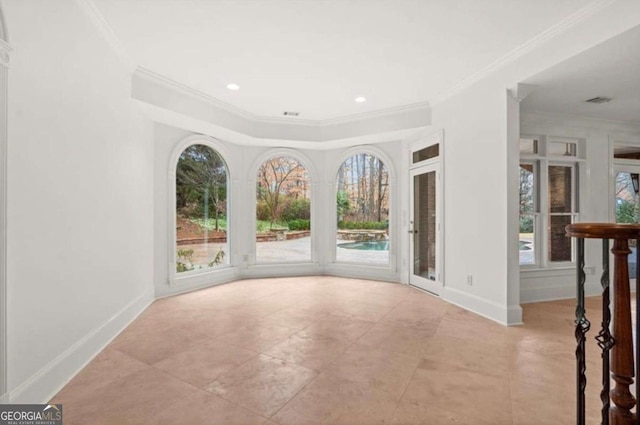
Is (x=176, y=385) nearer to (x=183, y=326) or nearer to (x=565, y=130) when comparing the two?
(x=183, y=326)

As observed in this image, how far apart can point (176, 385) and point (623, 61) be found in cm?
472

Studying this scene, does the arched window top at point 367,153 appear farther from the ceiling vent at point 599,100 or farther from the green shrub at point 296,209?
the ceiling vent at point 599,100

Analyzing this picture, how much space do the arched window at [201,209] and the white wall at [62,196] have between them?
1615 millimetres

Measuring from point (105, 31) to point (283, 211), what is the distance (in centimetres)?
407

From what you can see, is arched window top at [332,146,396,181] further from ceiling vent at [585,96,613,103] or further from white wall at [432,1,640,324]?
ceiling vent at [585,96,613,103]

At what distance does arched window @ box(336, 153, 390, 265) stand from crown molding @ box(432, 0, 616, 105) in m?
2.02

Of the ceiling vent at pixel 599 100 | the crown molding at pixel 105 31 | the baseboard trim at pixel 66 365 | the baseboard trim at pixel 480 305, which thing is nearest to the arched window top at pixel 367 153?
the baseboard trim at pixel 480 305

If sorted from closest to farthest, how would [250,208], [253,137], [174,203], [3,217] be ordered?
[3,217], [174,203], [253,137], [250,208]

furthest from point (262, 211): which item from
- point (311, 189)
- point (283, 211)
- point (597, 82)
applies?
point (597, 82)

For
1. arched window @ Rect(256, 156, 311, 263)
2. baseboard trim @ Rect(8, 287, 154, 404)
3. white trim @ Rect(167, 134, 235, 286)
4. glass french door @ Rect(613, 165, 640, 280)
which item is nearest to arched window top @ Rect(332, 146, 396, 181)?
arched window @ Rect(256, 156, 311, 263)

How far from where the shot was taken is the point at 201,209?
559 centimetres

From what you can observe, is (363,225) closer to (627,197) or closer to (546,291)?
(546,291)

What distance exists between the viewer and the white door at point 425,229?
491cm

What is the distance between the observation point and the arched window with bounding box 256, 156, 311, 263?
638 centimetres
